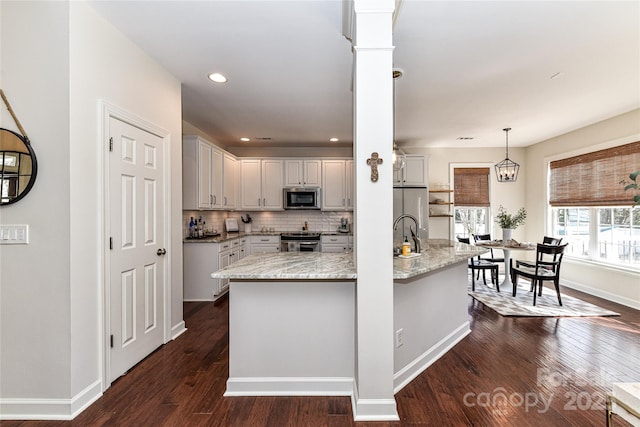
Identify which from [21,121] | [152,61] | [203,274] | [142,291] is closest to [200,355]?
[142,291]

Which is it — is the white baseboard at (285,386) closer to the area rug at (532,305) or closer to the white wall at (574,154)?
the area rug at (532,305)

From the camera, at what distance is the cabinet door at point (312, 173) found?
5.66 meters

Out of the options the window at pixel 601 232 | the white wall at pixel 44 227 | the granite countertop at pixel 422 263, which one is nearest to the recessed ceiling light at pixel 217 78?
the white wall at pixel 44 227

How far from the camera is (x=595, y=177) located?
446 centimetres

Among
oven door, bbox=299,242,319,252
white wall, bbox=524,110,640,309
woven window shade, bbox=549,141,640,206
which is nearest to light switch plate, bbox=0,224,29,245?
oven door, bbox=299,242,319,252

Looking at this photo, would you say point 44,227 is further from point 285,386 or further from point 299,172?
point 299,172

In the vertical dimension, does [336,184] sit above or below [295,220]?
above

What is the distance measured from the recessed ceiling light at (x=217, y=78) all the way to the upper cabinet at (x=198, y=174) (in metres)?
1.37

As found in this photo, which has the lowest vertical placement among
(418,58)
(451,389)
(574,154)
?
(451,389)

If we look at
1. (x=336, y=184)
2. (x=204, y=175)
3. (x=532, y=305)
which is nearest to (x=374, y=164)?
(x=204, y=175)

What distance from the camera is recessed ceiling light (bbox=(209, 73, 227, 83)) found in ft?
9.43

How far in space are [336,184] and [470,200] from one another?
9.66ft

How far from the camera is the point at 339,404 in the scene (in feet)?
6.35

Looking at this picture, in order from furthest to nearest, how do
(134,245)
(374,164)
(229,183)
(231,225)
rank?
(231,225), (229,183), (134,245), (374,164)
